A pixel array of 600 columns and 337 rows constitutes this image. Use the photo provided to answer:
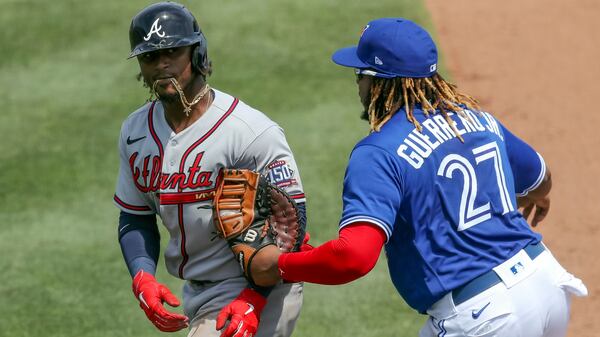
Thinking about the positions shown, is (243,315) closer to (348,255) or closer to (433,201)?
(348,255)

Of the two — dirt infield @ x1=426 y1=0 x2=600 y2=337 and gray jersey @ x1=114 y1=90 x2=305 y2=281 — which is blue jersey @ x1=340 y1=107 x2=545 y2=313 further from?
dirt infield @ x1=426 y1=0 x2=600 y2=337

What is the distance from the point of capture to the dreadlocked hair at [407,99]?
13.4ft

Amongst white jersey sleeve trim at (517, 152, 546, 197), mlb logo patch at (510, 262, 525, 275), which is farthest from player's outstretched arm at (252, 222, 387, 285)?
white jersey sleeve trim at (517, 152, 546, 197)

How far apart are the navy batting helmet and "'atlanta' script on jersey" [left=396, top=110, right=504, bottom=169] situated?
1.16 meters

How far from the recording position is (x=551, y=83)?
9.96 m

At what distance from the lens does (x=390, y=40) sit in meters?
4.11

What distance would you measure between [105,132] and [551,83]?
419 centimetres

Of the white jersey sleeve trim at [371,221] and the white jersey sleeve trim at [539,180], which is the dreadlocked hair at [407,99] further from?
the white jersey sleeve trim at [539,180]

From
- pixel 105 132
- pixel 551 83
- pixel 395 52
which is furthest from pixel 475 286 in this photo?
pixel 551 83

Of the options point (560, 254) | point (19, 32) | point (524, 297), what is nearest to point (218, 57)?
point (19, 32)

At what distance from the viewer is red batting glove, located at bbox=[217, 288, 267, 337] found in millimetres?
4281

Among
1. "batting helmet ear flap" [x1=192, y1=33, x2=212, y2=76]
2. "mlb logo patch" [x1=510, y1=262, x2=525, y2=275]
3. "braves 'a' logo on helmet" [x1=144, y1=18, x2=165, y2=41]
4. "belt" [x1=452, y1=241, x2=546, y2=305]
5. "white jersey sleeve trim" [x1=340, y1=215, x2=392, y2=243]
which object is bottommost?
"belt" [x1=452, y1=241, x2=546, y2=305]

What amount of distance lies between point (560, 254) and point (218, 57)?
14.0ft

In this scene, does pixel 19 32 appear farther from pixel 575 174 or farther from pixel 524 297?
pixel 524 297
